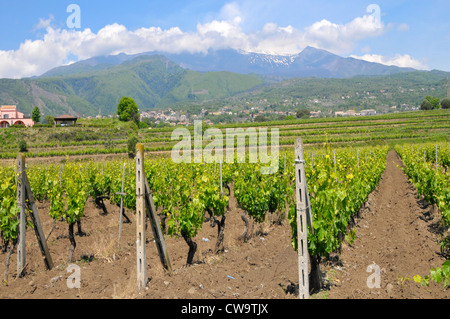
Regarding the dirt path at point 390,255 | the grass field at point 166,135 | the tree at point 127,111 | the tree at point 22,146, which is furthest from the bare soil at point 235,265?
the tree at point 127,111

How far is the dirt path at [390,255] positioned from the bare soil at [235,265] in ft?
0.06

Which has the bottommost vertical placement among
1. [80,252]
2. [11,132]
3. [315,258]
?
[80,252]

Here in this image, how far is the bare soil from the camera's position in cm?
517

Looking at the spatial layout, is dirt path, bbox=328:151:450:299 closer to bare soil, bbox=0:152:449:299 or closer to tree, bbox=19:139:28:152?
bare soil, bbox=0:152:449:299

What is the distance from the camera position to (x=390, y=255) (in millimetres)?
7027

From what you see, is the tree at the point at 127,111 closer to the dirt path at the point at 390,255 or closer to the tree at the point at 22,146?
the tree at the point at 22,146

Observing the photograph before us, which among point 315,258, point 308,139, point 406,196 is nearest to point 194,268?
point 315,258

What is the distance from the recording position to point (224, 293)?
16.9ft

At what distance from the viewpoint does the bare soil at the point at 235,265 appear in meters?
5.17

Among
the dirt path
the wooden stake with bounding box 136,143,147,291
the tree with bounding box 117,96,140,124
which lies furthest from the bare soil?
the tree with bounding box 117,96,140,124

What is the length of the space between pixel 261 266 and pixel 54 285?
12.2 feet

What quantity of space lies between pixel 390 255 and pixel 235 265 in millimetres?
3379

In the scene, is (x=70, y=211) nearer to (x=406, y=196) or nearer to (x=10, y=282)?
(x=10, y=282)

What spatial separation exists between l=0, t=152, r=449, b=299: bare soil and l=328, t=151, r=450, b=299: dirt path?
17mm
